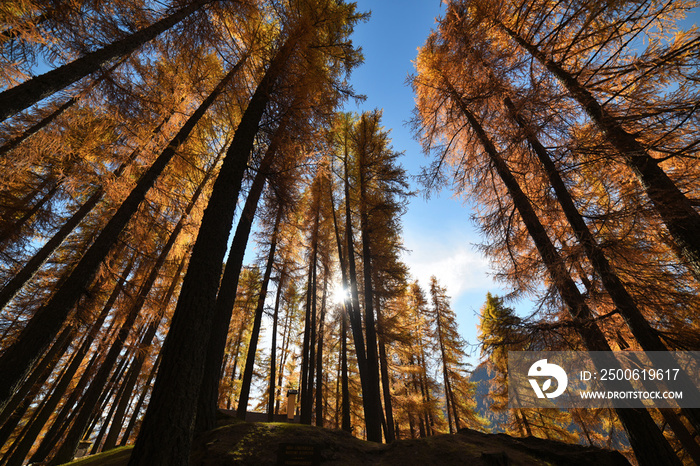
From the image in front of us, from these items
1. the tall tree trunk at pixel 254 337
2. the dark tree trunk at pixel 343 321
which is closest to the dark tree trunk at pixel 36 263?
the tall tree trunk at pixel 254 337

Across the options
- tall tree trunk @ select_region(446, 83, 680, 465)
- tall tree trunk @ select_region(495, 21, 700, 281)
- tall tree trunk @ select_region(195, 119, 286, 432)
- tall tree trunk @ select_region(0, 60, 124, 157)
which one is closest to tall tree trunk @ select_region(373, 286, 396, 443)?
tall tree trunk @ select_region(446, 83, 680, 465)

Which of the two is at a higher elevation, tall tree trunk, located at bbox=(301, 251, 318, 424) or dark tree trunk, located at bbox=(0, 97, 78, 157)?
dark tree trunk, located at bbox=(0, 97, 78, 157)

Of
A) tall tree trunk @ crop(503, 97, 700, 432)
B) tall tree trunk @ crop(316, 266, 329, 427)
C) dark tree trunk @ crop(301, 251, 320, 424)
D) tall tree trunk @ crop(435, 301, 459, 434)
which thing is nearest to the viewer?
tall tree trunk @ crop(503, 97, 700, 432)

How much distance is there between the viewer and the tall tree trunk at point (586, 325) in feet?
12.6

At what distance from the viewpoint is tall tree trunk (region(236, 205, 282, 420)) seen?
9164mm

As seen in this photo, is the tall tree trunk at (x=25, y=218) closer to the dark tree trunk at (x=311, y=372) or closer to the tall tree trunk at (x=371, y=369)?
the dark tree trunk at (x=311, y=372)

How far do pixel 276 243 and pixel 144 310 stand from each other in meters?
5.24

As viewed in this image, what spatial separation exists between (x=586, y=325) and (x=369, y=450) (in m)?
4.27

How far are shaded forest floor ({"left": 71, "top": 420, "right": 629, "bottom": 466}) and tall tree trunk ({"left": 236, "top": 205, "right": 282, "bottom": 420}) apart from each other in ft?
16.9

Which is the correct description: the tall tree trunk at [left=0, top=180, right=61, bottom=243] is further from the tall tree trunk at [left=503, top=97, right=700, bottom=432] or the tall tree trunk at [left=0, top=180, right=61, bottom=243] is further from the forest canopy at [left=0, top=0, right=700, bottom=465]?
the tall tree trunk at [left=503, top=97, right=700, bottom=432]

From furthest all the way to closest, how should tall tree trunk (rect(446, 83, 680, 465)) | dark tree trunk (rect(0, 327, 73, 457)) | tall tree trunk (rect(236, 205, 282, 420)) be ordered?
tall tree trunk (rect(236, 205, 282, 420)) → dark tree trunk (rect(0, 327, 73, 457)) → tall tree trunk (rect(446, 83, 680, 465))

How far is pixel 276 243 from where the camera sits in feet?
38.5

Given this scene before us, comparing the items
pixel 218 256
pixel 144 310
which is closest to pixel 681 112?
pixel 218 256

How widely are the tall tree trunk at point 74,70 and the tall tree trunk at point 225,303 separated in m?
2.98
